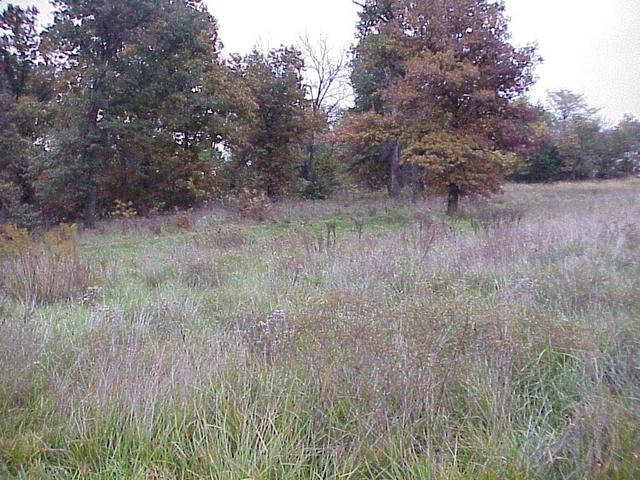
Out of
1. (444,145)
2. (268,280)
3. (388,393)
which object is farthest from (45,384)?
(444,145)

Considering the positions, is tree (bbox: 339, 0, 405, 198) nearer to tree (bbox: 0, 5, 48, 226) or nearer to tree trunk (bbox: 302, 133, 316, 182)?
tree trunk (bbox: 302, 133, 316, 182)

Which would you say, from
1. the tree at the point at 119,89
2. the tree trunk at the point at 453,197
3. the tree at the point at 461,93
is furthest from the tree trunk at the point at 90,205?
the tree trunk at the point at 453,197

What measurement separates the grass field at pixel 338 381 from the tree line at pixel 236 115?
1085 centimetres

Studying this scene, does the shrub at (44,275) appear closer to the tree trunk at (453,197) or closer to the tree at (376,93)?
the tree at (376,93)

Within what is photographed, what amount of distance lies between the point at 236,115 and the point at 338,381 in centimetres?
2191

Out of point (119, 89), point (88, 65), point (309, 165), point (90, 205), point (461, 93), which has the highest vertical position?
point (88, 65)

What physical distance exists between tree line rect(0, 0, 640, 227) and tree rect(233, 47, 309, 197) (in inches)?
3.1

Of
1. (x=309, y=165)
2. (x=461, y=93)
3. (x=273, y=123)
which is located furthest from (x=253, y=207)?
(x=309, y=165)

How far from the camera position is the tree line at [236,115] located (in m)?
15.1

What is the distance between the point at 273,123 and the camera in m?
26.7

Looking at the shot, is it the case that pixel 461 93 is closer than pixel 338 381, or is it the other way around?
pixel 338 381

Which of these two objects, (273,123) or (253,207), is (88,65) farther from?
(273,123)

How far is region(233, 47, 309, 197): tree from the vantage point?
85.0 ft

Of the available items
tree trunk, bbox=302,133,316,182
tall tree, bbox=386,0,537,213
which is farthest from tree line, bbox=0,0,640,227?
tree trunk, bbox=302,133,316,182
